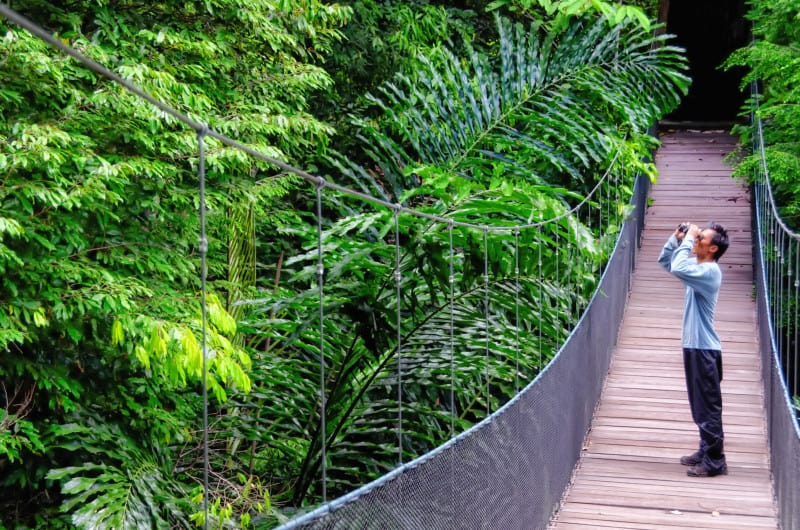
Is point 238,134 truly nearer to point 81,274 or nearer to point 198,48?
point 198,48

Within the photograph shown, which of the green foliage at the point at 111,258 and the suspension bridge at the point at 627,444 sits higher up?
the green foliage at the point at 111,258

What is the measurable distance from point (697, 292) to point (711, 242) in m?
0.22

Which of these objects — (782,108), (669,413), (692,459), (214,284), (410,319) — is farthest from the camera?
(782,108)

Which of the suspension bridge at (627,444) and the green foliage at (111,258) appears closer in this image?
the suspension bridge at (627,444)

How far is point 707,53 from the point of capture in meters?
15.6

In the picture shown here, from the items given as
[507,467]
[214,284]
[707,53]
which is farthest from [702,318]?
[707,53]

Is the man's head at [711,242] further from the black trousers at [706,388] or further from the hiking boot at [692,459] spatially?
the hiking boot at [692,459]

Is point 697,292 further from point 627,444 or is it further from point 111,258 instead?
point 111,258

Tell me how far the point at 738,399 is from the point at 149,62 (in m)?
Result: 3.68

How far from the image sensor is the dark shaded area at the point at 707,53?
15234 mm

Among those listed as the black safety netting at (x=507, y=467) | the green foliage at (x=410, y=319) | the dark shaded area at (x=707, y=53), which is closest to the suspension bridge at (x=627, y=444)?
the black safety netting at (x=507, y=467)

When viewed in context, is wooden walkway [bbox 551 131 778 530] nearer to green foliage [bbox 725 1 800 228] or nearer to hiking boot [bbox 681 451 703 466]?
hiking boot [bbox 681 451 703 466]

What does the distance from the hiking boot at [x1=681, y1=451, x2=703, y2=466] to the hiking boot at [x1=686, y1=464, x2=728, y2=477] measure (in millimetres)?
55

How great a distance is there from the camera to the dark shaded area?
50.0 ft
